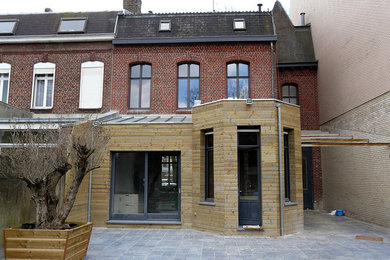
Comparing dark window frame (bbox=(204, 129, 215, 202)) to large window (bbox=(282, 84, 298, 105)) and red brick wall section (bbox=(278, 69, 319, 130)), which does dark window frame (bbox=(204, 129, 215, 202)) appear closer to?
red brick wall section (bbox=(278, 69, 319, 130))

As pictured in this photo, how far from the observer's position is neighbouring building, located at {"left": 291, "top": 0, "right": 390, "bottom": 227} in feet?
32.8

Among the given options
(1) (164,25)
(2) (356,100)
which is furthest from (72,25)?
(2) (356,100)

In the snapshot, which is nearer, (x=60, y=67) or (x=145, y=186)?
(x=145, y=186)

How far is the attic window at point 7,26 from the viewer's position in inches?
545

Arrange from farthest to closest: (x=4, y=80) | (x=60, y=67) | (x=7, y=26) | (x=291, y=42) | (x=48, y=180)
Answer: (x=291, y=42) → (x=7, y=26) → (x=4, y=80) → (x=60, y=67) → (x=48, y=180)

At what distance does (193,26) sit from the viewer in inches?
523

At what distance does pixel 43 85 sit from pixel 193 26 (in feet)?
22.4

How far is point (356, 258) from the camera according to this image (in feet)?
21.0

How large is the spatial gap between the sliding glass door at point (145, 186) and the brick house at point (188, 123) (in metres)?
0.03

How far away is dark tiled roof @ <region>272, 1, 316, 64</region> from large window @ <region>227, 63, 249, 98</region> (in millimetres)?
3768

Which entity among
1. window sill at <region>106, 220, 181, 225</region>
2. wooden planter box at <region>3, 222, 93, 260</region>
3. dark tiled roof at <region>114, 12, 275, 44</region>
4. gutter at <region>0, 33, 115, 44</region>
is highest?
dark tiled roof at <region>114, 12, 275, 44</region>

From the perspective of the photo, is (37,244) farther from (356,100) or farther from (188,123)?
(356,100)

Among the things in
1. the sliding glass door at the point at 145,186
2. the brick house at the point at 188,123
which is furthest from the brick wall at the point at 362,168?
the sliding glass door at the point at 145,186


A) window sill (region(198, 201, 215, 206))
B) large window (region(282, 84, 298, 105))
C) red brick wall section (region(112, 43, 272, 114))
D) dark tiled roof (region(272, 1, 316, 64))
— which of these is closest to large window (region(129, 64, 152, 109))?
red brick wall section (region(112, 43, 272, 114))
